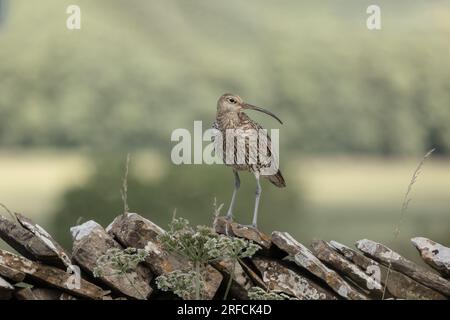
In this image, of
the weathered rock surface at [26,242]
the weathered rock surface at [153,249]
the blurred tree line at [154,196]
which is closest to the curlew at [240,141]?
the weathered rock surface at [153,249]

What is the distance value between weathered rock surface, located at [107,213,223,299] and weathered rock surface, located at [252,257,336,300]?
475mm

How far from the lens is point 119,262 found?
7621 mm

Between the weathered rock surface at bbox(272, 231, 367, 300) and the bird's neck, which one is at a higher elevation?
the bird's neck

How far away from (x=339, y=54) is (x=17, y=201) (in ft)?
131

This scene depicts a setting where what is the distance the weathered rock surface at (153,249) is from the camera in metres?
8.33

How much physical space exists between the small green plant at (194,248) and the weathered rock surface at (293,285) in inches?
29.8

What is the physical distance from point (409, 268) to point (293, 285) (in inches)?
44.9

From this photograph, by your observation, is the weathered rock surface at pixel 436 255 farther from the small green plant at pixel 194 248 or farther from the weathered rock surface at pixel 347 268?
the small green plant at pixel 194 248

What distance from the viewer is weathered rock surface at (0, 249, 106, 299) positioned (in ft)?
26.6

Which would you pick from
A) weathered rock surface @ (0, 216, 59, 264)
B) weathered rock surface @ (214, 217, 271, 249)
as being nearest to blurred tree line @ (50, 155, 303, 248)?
weathered rock surface @ (214, 217, 271, 249)

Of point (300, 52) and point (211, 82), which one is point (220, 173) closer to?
point (211, 82)

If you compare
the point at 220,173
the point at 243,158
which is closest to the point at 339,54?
the point at 220,173

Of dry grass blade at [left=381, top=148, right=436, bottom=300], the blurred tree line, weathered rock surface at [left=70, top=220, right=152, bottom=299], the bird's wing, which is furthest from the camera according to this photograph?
the blurred tree line

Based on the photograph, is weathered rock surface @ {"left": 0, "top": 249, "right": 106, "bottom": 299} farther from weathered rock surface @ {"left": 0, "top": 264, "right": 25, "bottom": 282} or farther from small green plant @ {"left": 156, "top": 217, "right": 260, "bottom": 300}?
small green plant @ {"left": 156, "top": 217, "right": 260, "bottom": 300}
